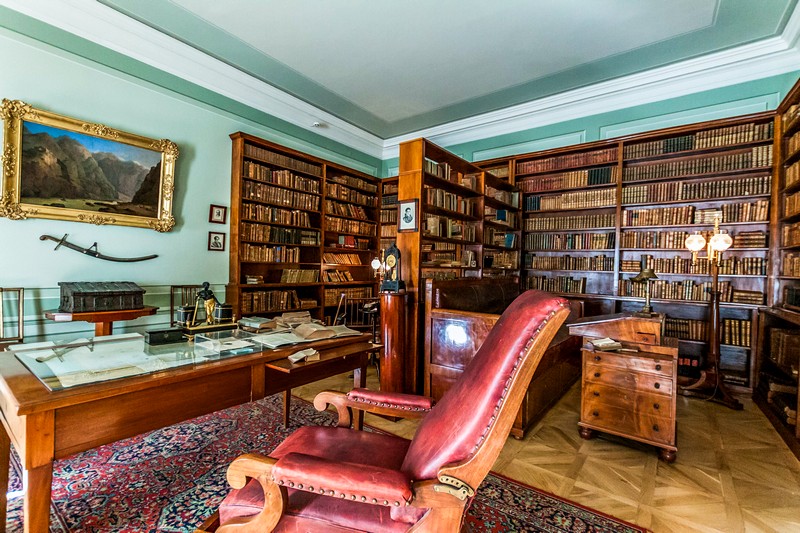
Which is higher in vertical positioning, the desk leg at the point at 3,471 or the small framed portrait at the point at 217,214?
the small framed portrait at the point at 217,214

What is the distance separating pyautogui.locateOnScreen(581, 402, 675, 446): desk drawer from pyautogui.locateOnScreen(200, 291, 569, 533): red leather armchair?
6.26ft

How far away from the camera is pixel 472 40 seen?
3570 millimetres

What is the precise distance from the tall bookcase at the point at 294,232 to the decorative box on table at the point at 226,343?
238 cm

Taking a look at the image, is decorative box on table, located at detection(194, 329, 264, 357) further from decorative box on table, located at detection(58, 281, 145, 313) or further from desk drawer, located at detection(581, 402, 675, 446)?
desk drawer, located at detection(581, 402, 675, 446)

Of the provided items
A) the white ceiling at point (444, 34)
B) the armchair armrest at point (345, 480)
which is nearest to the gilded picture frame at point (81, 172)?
the white ceiling at point (444, 34)

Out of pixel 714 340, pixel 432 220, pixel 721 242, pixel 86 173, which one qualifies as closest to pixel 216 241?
pixel 86 173

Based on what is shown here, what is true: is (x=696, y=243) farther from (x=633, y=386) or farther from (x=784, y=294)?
(x=633, y=386)

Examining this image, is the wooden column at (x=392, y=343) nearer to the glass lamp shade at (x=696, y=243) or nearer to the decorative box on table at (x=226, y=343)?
the decorative box on table at (x=226, y=343)

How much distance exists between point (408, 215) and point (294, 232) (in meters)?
2.36

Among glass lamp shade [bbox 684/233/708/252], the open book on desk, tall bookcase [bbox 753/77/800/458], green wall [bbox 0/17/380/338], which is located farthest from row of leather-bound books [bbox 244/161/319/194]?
tall bookcase [bbox 753/77/800/458]

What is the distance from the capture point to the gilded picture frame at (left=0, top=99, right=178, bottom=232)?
2895mm

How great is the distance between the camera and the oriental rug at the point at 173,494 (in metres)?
1.60

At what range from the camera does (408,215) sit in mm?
3160

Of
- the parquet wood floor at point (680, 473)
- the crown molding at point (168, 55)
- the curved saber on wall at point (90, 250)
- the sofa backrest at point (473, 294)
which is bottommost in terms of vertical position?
the parquet wood floor at point (680, 473)
